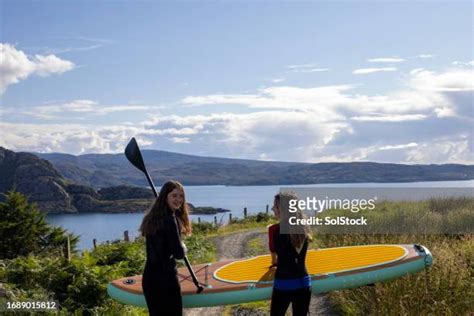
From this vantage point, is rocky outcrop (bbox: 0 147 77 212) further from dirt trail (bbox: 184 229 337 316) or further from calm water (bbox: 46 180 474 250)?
dirt trail (bbox: 184 229 337 316)

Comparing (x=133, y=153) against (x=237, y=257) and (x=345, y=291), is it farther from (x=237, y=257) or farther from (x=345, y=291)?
(x=237, y=257)

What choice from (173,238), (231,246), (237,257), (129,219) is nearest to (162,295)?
(173,238)

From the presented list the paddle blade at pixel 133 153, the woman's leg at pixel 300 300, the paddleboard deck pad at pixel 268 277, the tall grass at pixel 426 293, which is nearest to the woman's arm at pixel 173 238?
the woman's leg at pixel 300 300

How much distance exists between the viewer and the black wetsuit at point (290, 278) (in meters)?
4.95

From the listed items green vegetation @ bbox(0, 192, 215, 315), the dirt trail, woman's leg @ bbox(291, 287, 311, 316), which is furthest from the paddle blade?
woman's leg @ bbox(291, 287, 311, 316)

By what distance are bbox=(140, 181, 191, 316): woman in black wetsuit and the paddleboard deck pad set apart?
1855mm

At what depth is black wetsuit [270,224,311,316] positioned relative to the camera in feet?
16.2

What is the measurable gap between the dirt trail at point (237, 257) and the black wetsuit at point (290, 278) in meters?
3.24

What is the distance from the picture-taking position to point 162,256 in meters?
4.80

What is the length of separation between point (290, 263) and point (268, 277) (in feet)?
7.31

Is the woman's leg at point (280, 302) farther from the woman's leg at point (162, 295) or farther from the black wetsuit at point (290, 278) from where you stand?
the woman's leg at point (162, 295)

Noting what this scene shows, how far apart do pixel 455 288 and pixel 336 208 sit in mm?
11201

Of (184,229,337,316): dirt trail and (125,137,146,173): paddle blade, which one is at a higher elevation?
(125,137,146,173): paddle blade

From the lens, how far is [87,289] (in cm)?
848
